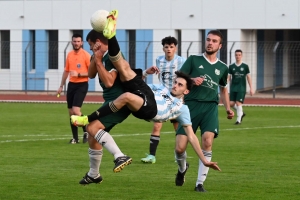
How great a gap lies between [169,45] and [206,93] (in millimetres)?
3008

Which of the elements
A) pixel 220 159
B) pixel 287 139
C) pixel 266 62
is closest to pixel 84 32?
pixel 266 62

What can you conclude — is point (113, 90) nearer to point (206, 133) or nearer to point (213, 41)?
point (206, 133)

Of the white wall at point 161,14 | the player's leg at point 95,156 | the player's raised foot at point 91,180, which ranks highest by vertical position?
the white wall at point 161,14

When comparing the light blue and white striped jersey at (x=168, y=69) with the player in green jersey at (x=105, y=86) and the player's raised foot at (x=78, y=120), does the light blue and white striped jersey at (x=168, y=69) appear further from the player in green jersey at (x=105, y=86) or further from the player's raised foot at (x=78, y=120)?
the player's raised foot at (x=78, y=120)

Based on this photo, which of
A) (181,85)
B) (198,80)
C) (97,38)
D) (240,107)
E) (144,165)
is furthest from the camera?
(240,107)

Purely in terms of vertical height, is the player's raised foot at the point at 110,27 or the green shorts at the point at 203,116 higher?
the player's raised foot at the point at 110,27

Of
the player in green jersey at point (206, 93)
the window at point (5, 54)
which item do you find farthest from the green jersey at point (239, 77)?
the window at point (5, 54)

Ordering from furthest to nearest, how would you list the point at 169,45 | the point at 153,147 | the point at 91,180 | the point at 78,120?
the point at 153,147 → the point at 169,45 → the point at 91,180 → the point at 78,120

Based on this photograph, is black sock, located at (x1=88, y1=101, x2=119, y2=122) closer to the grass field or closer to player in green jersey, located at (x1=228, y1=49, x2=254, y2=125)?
the grass field

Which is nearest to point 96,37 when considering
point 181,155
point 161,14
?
point 181,155

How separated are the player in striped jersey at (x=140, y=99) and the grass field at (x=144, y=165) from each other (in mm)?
1098

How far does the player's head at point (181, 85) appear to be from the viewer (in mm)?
10664

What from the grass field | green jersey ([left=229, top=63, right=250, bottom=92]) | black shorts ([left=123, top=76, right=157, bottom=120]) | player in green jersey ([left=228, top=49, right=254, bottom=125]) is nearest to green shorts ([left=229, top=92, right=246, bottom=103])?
player in green jersey ([left=228, top=49, right=254, bottom=125])

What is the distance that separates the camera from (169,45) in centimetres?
1440
